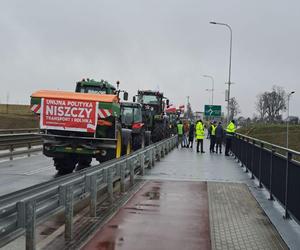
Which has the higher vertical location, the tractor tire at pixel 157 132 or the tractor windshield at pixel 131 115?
the tractor windshield at pixel 131 115

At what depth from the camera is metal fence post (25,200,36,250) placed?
504 centimetres

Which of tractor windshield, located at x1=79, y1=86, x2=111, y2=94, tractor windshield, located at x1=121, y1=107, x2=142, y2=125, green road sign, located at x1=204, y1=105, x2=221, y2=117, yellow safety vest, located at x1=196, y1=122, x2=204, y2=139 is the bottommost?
yellow safety vest, located at x1=196, y1=122, x2=204, y2=139

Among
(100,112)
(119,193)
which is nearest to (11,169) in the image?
(100,112)

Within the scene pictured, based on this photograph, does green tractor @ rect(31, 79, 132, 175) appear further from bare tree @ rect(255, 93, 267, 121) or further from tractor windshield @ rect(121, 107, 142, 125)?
bare tree @ rect(255, 93, 267, 121)

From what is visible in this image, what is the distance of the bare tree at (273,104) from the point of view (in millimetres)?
108425

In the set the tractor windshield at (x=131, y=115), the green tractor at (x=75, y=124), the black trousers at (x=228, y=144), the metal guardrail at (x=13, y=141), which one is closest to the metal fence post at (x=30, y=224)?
the green tractor at (x=75, y=124)

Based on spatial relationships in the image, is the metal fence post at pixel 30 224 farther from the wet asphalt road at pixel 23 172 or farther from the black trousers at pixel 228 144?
the black trousers at pixel 228 144

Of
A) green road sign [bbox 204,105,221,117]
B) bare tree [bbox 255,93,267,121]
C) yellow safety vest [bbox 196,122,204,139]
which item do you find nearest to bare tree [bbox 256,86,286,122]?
bare tree [bbox 255,93,267,121]

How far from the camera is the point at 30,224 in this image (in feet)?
16.7

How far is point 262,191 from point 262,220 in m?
3.38

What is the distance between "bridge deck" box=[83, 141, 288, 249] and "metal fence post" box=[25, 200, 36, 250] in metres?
1.20

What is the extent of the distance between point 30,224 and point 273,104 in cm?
10821

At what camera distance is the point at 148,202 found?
959cm

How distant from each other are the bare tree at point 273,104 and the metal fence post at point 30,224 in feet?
348
